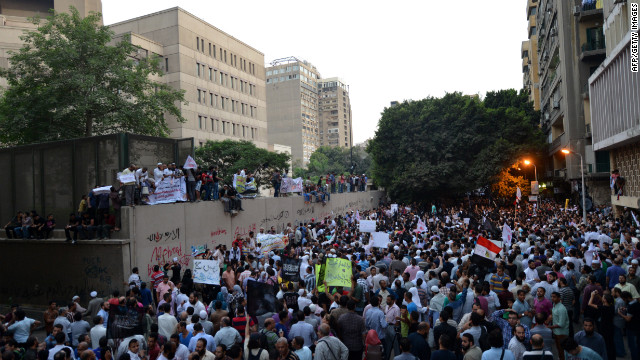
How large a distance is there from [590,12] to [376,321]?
3751 centimetres

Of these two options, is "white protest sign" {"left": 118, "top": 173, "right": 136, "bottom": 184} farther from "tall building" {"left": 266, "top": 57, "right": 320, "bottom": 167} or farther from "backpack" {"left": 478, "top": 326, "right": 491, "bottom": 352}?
"tall building" {"left": 266, "top": 57, "right": 320, "bottom": 167}

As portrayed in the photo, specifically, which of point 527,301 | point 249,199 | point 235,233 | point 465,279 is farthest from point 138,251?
point 527,301

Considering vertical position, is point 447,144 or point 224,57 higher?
point 224,57

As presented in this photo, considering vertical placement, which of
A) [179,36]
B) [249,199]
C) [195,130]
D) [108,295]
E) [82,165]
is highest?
[179,36]

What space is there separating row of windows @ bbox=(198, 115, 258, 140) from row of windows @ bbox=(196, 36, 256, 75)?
9.08 metres

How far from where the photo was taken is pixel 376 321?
8.20 m

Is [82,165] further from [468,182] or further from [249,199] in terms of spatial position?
[468,182]

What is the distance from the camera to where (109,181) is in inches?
666

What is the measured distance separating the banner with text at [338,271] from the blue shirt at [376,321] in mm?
1366

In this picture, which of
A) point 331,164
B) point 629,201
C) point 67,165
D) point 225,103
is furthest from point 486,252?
point 331,164

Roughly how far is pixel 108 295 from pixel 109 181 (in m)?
4.44

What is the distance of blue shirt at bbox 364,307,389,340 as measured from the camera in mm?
8172

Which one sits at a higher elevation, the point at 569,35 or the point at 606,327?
the point at 569,35

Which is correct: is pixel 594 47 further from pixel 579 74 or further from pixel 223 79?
pixel 223 79
